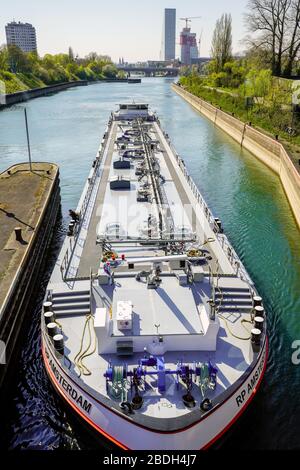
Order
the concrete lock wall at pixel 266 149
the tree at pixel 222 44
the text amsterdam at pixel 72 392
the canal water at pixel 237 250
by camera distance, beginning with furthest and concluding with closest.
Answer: the tree at pixel 222 44, the concrete lock wall at pixel 266 149, the canal water at pixel 237 250, the text amsterdam at pixel 72 392

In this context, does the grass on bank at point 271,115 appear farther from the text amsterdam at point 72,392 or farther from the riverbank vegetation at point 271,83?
the text amsterdam at point 72,392

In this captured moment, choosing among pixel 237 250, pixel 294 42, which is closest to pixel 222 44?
pixel 294 42

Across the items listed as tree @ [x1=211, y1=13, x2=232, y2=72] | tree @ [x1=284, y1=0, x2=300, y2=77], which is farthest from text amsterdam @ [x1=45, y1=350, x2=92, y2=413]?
tree @ [x1=211, y1=13, x2=232, y2=72]

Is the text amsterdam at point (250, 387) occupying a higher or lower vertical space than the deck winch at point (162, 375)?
lower

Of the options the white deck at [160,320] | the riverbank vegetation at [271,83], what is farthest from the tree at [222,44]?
the white deck at [160,320]

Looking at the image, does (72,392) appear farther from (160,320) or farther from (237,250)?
(237,250)
